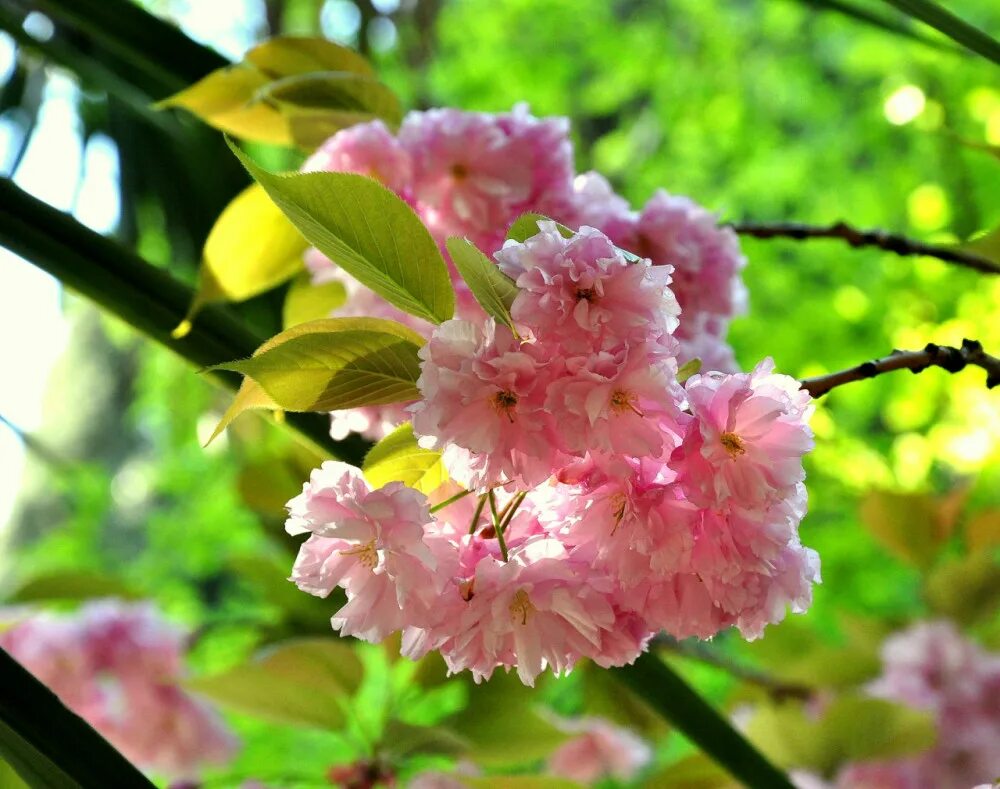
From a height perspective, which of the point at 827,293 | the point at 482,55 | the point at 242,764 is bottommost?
the point at 242,764

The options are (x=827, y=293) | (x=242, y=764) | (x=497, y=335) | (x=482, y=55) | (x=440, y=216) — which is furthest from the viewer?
(x=482, y=55)

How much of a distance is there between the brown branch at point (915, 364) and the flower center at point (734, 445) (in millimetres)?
39

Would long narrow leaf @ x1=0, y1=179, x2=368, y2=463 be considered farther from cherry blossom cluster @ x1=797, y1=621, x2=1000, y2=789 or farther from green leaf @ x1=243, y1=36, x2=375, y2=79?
cherry blossom cluster @ x1=797, y1=621, x2=1000, y2=789

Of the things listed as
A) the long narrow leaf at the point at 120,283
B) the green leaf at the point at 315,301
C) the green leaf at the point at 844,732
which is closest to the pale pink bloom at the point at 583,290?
the long narrow leaf at the point at 120,283

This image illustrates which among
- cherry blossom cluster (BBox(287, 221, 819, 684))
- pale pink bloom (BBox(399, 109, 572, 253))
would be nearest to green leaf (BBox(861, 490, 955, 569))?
pale pink bloom (BBox(399, 109, 572, 253))

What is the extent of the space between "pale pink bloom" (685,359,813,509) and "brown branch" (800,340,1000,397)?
2cm

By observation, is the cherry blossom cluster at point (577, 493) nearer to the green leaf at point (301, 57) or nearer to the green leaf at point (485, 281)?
the green leaf at point (485, 281)

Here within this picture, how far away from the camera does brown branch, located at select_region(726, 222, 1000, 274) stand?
461 millimetres

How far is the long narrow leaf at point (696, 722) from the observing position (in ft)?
1.40

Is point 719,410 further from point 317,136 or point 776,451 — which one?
point 317,136

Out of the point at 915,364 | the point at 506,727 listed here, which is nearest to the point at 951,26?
the point at 915,364

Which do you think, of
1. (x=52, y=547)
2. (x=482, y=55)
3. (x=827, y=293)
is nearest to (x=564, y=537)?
(x=827, y=293)

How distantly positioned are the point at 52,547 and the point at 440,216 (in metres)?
2.50

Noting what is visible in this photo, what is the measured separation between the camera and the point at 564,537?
31 cm
